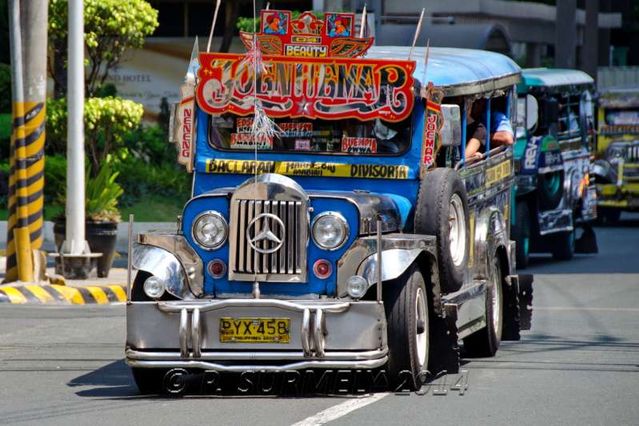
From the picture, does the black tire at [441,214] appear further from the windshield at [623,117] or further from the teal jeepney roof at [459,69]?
the windshield at [623,117]

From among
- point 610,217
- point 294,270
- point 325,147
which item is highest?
point 325,147

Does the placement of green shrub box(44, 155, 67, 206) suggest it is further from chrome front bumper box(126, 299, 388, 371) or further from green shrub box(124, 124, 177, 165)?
chrome front bumper box(126, 299, 388, 371)

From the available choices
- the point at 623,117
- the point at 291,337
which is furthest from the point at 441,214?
the point at 623,117

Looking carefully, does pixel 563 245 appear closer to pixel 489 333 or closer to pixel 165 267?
pixel 489 333

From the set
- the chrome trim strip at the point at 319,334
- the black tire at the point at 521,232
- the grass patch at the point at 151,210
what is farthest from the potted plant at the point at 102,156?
the chrome trim strip at the point at 319,334

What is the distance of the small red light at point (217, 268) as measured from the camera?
33.4 ft

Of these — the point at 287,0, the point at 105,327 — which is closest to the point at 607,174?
the point at 287,0

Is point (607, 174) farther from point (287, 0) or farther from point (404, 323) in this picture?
point (404, 323)

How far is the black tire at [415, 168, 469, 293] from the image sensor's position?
10.6 meters

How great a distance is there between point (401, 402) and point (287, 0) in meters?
21.5

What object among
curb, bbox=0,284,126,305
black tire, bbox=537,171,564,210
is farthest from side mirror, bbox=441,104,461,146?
black tire, bbox=537,171,564,210

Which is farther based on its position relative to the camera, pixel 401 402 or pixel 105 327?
pixel 105 327

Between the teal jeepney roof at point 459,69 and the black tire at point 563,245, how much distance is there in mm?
10439

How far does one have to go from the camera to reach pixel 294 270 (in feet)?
32.9
